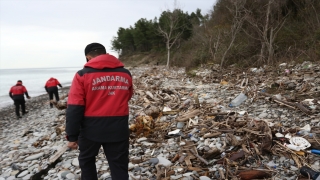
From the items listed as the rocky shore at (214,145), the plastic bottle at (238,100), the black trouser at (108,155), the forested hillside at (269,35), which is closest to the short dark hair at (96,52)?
the black trouser at (108,155)

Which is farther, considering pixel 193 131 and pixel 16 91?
pixel 16 91

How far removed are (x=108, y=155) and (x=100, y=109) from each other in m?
0.64

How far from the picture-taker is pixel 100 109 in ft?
8.38

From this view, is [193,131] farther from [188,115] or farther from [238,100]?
[238,100]

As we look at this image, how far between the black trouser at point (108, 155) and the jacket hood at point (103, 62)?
2.99 ft

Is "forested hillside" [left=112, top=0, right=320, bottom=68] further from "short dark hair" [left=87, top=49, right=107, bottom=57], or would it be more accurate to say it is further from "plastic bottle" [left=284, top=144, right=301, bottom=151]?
"short dark hair" [left=87, top=49, right=107, bottom=57]

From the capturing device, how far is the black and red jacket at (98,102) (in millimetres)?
2479

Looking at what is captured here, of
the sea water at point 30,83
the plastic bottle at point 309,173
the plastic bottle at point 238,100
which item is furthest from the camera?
the sea water at point 30,83

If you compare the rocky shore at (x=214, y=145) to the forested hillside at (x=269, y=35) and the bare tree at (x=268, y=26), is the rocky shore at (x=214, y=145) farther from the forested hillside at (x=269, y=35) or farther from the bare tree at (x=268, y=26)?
the forested hillside at (x=269, y=35)

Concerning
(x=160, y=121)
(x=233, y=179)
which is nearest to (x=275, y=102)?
(x=160, y=121)

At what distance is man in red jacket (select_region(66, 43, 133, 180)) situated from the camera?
8.16 feet

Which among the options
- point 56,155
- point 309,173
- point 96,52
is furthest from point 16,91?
point 309,173

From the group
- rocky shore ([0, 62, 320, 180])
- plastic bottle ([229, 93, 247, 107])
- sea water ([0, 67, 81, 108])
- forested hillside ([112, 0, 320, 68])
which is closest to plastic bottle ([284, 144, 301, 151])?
rocky shore ([0, 62, 320, 180])

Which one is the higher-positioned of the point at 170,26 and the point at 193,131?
the point at 170,26
